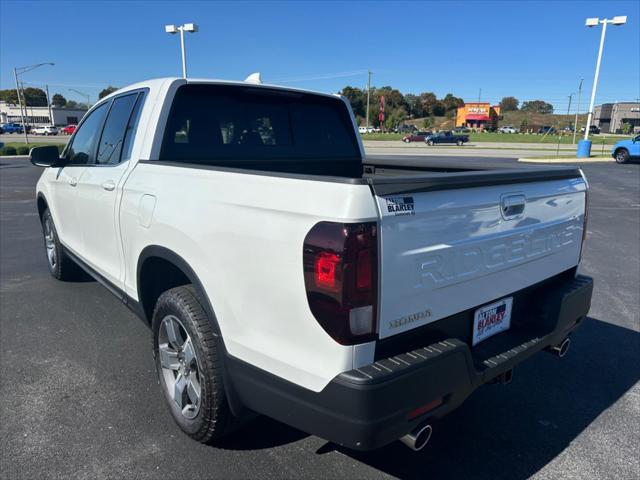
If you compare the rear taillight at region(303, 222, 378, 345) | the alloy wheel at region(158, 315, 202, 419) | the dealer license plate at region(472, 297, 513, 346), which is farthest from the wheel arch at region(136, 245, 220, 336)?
the dealer license plate at region(472, 297, 513, 346)

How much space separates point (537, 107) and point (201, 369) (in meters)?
181

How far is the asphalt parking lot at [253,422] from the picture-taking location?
101 inches

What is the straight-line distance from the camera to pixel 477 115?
111 m

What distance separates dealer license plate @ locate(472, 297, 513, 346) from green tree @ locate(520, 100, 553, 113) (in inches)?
6749

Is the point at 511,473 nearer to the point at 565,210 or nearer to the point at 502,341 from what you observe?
the point at 502,341

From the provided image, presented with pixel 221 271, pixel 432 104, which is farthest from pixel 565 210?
pixel 432 104

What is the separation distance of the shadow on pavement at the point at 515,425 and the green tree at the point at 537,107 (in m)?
170

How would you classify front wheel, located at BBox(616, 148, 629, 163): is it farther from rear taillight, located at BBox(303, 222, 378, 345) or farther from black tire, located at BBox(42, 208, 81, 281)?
rear taillight, located at BBox(303, 222, 378, 345)

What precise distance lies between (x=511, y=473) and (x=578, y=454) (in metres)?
0.46

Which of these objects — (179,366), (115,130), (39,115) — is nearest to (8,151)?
(115,130)

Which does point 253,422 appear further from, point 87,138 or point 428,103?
point 428,103

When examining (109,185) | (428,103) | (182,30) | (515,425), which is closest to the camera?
(515,425)

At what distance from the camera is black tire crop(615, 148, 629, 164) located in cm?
2619

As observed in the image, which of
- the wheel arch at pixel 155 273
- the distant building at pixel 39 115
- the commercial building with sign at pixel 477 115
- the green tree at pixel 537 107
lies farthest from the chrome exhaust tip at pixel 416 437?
the green tree at pixel 537 107
